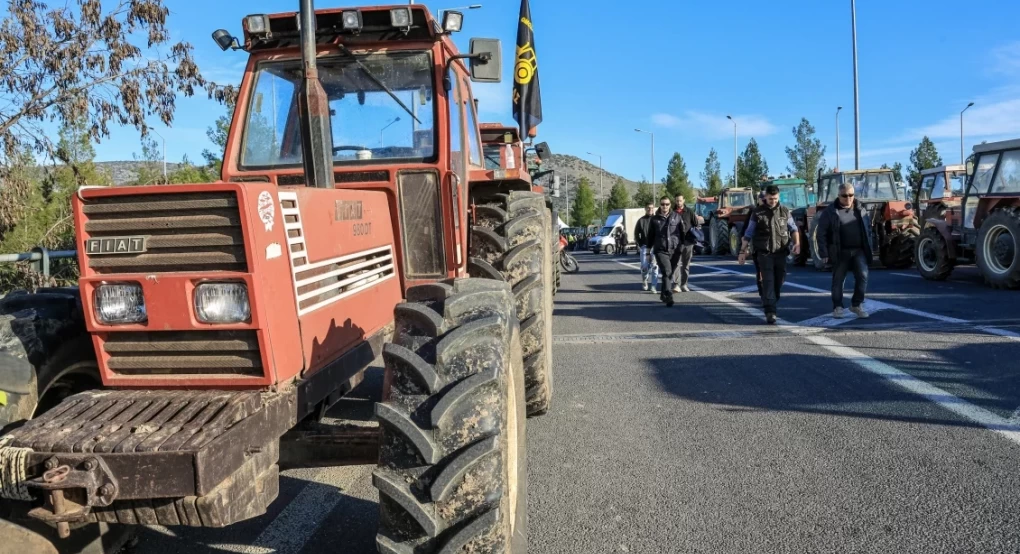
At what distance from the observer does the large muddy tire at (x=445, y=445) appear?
7.74 ft

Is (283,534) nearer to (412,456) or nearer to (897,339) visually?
(412,456)

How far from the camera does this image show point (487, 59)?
406cm

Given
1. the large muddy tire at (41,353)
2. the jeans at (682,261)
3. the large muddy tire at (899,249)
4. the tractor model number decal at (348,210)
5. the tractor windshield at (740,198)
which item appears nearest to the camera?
the large muddy tire at (41,353)

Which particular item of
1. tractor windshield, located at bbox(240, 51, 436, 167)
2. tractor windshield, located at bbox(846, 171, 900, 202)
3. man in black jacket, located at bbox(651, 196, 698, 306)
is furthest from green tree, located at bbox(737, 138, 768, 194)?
tractor windshield, located at bbox(240, 51, 436, 167)

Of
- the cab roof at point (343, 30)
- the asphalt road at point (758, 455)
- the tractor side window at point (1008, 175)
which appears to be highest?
the cab roof at point (343, 30)

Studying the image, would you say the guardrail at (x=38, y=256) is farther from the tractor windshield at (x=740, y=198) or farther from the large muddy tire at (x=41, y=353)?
the tractor windshield at (x=740, y=198)

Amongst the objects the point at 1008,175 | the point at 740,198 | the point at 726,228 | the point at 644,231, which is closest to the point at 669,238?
the point at 644,231

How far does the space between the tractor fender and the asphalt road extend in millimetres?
5411

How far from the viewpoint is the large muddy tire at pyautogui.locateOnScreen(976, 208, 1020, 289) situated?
36.9 ft

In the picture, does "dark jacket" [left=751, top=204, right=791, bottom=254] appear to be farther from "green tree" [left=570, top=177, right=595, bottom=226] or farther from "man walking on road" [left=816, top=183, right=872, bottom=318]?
"green tree" [left=570, top=177, right=595, bottom=226]

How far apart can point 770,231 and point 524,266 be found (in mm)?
5917

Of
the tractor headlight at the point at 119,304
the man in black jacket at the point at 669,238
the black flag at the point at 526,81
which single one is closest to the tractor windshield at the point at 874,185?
the man in black jacket at the point at 669,238

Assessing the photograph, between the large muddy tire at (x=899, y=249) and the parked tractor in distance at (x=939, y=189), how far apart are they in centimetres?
44

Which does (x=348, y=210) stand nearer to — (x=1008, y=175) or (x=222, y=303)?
(x=222, y=303)
